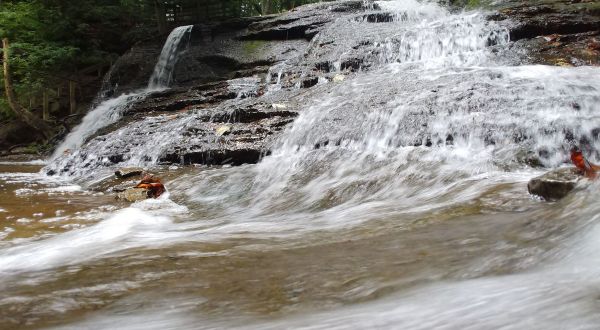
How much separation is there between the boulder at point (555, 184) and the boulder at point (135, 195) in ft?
16.1

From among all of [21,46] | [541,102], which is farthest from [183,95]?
[541,102]

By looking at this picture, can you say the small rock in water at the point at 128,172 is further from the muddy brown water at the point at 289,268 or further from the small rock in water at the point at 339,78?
the small rock in water at the point at 339,78

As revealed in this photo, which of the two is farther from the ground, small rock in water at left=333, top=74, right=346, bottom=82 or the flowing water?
small rock in water at left=333, top=74, right=346, bottom=82

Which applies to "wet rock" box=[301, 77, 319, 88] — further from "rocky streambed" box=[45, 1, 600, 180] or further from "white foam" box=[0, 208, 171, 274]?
"white foam" box=[0, 208, 171, 274]

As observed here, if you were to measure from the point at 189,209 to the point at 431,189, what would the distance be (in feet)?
9.80

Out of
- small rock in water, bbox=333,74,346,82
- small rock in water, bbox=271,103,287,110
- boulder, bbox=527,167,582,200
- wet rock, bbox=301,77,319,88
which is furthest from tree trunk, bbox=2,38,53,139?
boulder, bbox=527,167,582,200

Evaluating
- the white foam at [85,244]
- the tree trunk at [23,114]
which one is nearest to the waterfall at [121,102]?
the tree trunk at [23,114]

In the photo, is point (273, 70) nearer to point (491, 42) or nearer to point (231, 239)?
point (491, 42)

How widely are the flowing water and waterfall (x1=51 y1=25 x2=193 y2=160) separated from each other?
462 cm

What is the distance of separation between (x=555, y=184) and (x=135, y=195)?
17.2 feet

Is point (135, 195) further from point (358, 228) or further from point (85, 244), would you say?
point (358, 228)

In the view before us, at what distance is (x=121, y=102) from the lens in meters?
14.2

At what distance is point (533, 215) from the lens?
314 centimetres

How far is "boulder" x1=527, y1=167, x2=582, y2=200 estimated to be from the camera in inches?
135
